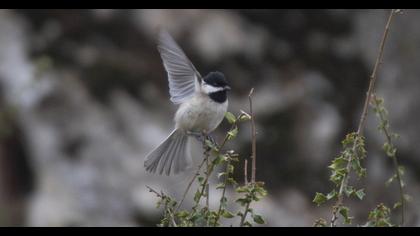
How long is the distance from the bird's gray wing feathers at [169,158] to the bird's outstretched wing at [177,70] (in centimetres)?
23

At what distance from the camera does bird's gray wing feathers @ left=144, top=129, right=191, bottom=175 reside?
3.59m

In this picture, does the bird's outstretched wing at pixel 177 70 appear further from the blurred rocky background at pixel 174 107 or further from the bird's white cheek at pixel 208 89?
the blurred rocky background at pixel 174 107

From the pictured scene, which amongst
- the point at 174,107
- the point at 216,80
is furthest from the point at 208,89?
the point at 174,107

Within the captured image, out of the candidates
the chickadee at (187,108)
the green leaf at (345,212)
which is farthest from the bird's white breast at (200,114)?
the green leaf at (345,212)

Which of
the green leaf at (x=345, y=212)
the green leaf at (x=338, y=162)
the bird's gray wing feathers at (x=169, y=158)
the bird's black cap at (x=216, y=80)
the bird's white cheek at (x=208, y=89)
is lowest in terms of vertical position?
the green leaf at (x=345, y=212)

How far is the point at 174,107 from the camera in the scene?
7.77 metres

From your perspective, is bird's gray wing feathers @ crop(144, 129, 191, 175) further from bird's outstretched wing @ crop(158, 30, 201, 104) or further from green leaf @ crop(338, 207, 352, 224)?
green leaf @ crop(338, 207, 352, 224)

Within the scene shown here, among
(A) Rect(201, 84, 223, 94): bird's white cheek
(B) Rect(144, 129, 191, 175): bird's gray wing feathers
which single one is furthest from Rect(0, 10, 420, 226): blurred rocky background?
(A) Rect(201, 84, 223, 94): bird's white cheek

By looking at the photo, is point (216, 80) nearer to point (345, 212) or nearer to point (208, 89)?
point (208, 89)

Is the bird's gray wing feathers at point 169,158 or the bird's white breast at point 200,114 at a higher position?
the bird's white breast at point 200,114

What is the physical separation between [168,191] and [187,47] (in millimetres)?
1644

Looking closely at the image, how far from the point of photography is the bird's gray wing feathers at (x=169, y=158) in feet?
11.8

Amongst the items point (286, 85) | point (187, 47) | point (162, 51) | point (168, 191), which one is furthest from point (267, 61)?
point (162, 51)
